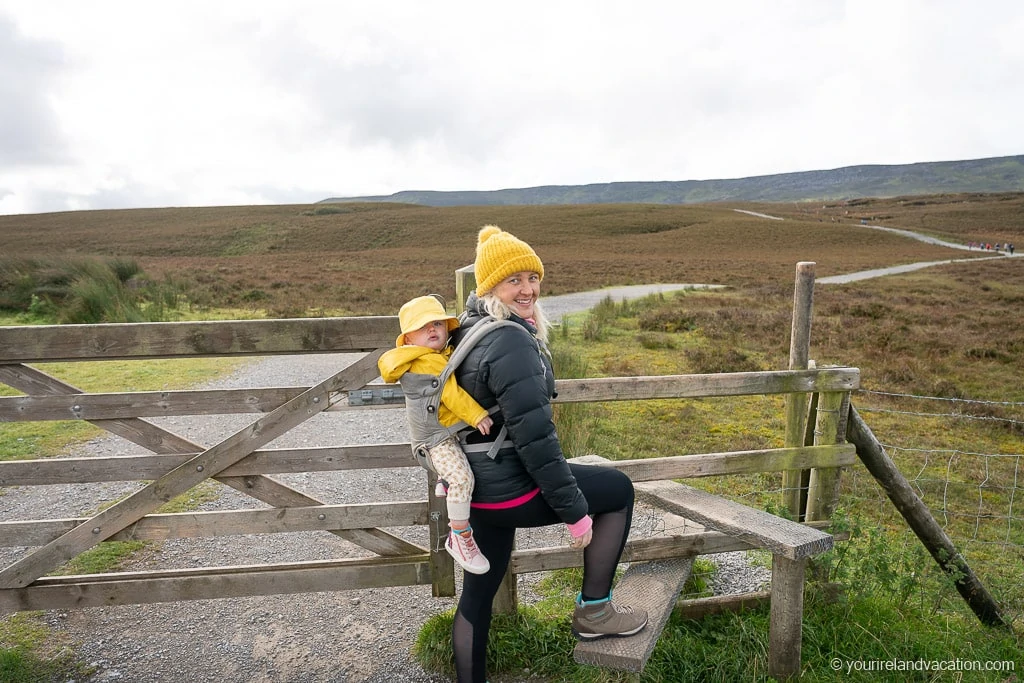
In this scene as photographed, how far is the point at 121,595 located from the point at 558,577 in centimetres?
258

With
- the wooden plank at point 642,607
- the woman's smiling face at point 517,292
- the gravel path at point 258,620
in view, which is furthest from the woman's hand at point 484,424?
the gravel path at point 258,620

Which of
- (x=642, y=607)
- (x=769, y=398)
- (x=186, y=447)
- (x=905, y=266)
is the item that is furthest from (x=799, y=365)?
(x=905, y=266)

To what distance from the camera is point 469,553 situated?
2.46 meters

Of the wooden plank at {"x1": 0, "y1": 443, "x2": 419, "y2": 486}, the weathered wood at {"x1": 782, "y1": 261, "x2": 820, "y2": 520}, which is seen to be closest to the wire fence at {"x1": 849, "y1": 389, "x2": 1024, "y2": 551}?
the weathered wood at {"x1": 782, "y1": 261, "x2": 820, "y2": 520}

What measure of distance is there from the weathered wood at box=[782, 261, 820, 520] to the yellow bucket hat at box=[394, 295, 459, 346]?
2.10 metres

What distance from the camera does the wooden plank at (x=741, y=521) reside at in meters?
2.86

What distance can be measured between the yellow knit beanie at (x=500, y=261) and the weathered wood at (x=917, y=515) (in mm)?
2459

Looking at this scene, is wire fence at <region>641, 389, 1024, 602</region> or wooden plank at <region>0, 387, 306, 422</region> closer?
wooden plank at <region>0, 387, 306, 422</region>

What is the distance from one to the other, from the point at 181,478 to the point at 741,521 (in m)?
2.60

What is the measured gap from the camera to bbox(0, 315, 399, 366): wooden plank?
9.39 feet

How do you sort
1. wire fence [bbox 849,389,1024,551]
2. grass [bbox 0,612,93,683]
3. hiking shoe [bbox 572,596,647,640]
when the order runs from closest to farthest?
hiking shoe [bbox 572,596,647,640]
grass [bbox 0,612,93,683]
wire fence [bbox 849,389,1024,551]

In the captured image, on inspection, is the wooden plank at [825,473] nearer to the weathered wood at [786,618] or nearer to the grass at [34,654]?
the weathered wood at [786,618]

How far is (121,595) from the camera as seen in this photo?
317 centimetres

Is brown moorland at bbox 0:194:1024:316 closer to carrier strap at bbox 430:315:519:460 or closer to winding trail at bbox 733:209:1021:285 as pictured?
winding trail at bbox 733:209:1021:285
